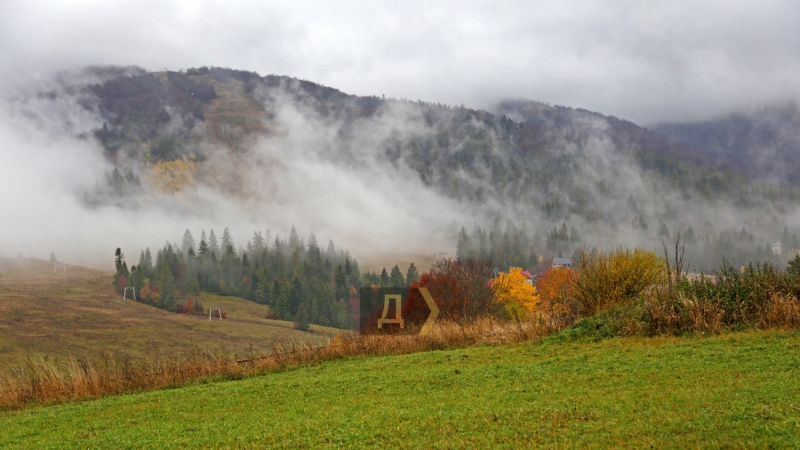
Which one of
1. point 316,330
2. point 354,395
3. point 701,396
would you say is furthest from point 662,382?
point 316,330

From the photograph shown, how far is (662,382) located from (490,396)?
3.53 metres

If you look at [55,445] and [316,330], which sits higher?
[55,445]

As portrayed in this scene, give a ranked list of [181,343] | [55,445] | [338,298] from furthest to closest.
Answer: [338,298], [181,343], [55,445]

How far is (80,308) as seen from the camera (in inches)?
4690

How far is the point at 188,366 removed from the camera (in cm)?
2145

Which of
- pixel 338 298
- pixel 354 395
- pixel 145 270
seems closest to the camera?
pixel 354 395

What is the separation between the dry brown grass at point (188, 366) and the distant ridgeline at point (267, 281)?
325ft

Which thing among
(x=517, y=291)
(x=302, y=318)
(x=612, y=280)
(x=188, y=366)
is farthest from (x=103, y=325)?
(x=612, y=280)

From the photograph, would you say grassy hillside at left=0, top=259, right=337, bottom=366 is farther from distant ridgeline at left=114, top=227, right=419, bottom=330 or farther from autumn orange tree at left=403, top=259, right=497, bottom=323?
autumn orange tree at left=403, top=259, right=497, bottom=323

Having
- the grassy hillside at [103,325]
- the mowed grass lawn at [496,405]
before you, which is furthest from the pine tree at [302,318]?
the mowed grass lawn at [496,405]

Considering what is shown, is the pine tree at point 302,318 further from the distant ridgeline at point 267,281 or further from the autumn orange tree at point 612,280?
the autumn orange tree at point 612,280

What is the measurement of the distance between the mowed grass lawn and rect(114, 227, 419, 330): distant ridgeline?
106 m

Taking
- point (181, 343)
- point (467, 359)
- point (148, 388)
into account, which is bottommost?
point (181, 343)

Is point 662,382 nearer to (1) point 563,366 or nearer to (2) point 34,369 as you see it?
(1) point 563,366
